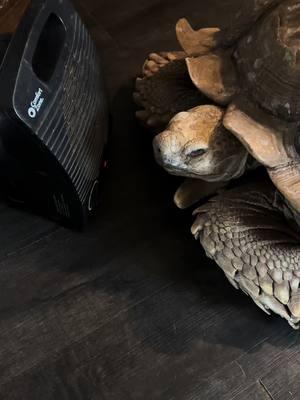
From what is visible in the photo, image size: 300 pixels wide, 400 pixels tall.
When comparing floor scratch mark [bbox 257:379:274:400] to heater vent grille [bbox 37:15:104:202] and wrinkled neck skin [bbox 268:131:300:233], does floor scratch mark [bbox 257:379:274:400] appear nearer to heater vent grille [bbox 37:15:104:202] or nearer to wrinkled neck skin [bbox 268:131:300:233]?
wrinkled neck skin [bbox 268:131:300:233]

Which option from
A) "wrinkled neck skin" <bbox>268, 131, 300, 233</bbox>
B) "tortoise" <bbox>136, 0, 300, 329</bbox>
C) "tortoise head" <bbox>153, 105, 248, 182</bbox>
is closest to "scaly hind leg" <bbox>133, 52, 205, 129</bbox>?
"tortoise" <bbox>136, 0, 300, 329</bbox>

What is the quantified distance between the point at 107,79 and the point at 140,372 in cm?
77

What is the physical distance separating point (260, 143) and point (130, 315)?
1.40 feet

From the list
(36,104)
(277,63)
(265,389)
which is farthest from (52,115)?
(265,389)

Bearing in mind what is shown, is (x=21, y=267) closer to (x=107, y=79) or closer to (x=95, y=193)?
(x=95, y=193)

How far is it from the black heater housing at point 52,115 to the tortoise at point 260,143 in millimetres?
218

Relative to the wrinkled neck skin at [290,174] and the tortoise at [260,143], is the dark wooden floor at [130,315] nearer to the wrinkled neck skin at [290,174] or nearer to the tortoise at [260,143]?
the tortoise at [260,143]

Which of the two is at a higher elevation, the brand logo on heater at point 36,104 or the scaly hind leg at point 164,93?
the brand logo on heater at point 36,104

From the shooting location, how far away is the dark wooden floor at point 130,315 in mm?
1023

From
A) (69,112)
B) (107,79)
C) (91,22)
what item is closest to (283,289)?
(69,112)

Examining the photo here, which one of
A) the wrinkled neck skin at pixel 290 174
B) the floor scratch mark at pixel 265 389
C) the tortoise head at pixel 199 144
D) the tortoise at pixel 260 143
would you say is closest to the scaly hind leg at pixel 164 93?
the tortoise at pixel 260 143

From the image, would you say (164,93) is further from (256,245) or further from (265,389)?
(265,389)

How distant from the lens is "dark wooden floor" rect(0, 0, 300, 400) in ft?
3.36

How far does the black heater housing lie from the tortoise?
218mm
